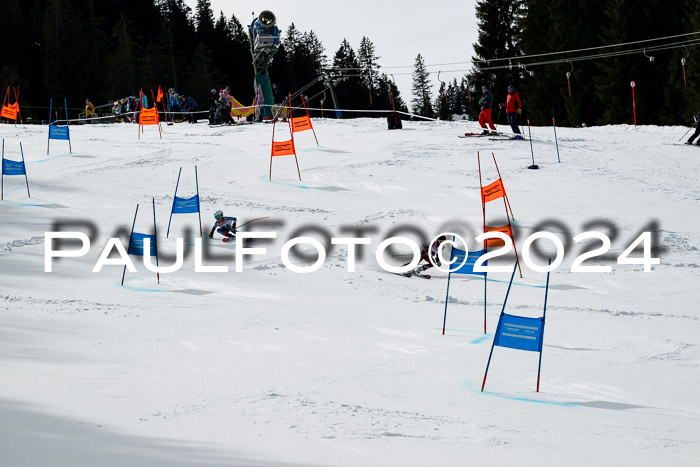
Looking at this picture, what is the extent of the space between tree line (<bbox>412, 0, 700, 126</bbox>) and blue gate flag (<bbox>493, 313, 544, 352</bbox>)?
97.0 ft

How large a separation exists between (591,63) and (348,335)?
43.5 metres

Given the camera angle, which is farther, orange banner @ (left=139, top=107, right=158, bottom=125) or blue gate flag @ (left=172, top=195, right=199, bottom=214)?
orange banner @ (left=139, top=107, right=158, bottom=125)

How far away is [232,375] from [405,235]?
343 inches

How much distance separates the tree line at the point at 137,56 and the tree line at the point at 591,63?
10.2 m

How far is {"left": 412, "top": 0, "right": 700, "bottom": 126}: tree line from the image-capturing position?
41.8 meters

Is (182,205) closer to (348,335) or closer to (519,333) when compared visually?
(348,335)

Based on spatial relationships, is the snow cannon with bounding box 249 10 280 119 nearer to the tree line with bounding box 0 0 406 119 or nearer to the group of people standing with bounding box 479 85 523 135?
the group of people standing with bounding box 479 85 523 135

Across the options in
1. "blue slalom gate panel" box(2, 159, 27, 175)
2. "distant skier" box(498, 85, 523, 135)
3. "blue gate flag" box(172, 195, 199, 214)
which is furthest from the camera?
"distant skier" box(498, 85, 523, 135)

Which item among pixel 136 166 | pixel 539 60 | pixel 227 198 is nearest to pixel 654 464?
pixel 227 198

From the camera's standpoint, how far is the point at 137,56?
79.8 m

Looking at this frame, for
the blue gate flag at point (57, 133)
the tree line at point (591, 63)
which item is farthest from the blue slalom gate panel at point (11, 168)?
the tree line at point (591, 63)

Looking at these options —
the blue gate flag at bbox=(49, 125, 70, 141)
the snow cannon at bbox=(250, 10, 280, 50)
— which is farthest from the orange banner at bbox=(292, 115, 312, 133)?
the snow cannon at bbox=(250, 10, 280, 50)

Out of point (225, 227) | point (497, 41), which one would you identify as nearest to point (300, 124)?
point (225, 227)

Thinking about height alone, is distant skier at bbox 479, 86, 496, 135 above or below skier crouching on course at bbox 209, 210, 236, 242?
above
